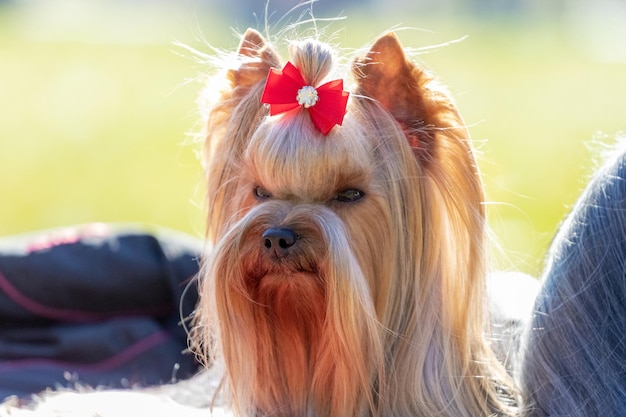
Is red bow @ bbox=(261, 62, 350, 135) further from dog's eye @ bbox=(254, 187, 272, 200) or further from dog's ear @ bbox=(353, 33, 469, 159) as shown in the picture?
dog's eye @ bbox=(254, 187, 272, 200)

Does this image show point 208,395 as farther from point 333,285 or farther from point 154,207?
point 154,207

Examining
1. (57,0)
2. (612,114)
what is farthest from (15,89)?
(57,0)

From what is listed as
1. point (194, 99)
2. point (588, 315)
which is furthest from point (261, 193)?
point (194, 99)

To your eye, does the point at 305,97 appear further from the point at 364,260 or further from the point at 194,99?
the point at 194,99

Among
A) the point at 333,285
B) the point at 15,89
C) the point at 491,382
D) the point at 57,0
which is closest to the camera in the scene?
the point at 333,285

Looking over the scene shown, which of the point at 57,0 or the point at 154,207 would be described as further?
the point at 57,0

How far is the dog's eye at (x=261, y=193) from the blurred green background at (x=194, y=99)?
47cm

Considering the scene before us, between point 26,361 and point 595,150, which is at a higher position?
point 595,150

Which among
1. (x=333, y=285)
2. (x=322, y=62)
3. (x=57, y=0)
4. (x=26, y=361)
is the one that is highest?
(x=322, y=62)

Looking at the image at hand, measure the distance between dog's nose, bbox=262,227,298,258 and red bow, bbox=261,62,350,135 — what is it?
28 cm

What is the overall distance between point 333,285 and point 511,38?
14257 millimetres

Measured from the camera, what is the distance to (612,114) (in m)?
9.48

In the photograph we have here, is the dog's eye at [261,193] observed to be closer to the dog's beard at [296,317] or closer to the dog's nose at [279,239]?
the dog's beard at [296,317]

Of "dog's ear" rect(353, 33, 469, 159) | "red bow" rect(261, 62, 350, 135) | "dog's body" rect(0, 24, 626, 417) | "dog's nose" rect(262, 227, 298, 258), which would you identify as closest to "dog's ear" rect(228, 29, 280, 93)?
"dog's body" rect(0, 24, 626, 417)
